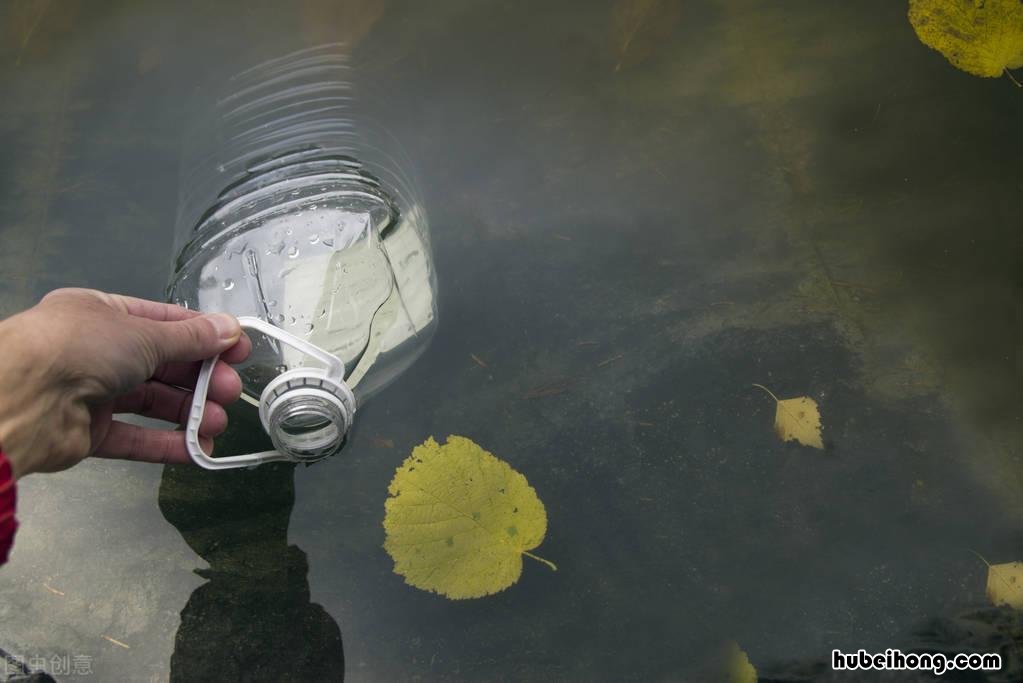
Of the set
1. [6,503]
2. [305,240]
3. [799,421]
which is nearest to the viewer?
[6,503]

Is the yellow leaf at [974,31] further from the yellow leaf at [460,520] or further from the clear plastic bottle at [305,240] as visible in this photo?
the yellow leaf at [460,520]

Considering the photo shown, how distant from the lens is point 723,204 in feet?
4.17

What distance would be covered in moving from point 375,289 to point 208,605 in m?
0.44

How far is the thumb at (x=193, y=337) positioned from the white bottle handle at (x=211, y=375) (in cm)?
2

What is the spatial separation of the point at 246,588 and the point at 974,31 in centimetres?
131

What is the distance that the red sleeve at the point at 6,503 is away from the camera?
0.76m

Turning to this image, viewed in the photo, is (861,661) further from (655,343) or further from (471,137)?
(471,137)

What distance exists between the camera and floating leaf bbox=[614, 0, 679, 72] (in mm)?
1388

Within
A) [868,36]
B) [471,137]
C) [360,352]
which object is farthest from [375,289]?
[868,36]

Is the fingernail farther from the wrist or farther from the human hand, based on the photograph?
the wrist

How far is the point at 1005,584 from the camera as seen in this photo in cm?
107

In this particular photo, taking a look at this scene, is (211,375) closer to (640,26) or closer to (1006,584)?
(640,26)

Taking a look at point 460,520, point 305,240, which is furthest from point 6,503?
point 305,240

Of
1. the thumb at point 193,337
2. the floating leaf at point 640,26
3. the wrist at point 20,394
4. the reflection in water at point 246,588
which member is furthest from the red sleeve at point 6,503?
the floating leaf at point 640,26
